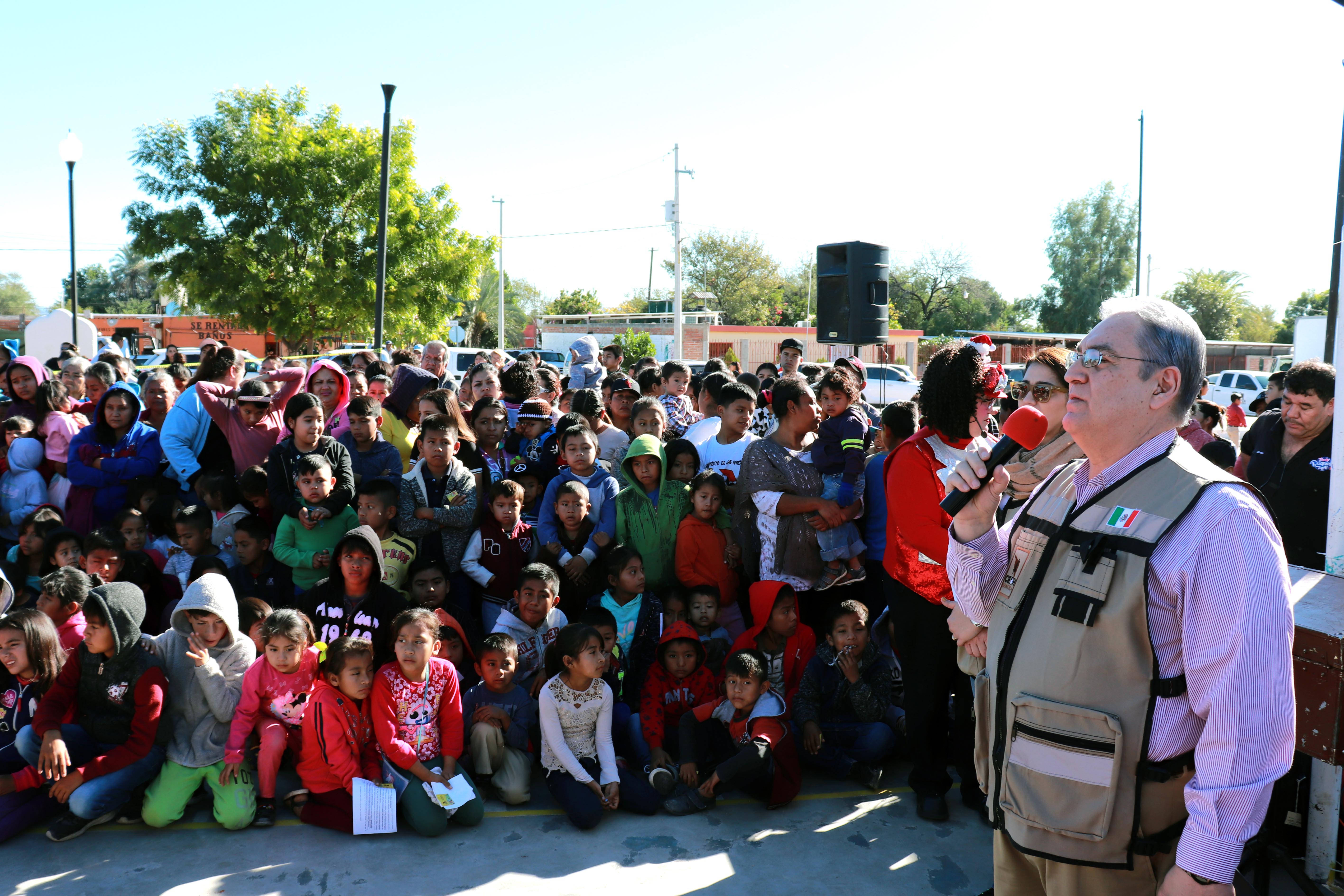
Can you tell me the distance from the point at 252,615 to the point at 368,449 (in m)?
1.35

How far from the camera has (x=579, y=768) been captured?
418cm

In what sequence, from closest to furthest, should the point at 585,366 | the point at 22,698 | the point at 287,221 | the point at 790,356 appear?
the point at 22,698, the point at 585,366, the point at 790,356, the point at 287,221

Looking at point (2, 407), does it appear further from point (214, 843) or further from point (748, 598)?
point (748, 598)

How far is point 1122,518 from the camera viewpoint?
1.75 m

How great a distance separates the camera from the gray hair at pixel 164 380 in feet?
21.6

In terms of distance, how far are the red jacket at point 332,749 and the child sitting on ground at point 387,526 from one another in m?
0.98

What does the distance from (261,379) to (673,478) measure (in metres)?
3.14

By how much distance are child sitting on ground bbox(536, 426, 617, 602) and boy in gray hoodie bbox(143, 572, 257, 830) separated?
1623mm

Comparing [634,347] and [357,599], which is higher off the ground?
[634,347]

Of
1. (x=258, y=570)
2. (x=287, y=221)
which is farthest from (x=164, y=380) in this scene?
(x=287, y=221)

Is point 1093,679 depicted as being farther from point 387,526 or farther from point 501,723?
point 387,526

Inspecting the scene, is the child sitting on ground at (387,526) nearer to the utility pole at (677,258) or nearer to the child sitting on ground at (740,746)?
the child sitting on ground at (740,746)

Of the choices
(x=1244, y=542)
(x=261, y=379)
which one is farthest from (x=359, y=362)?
(x=1244, y=542)

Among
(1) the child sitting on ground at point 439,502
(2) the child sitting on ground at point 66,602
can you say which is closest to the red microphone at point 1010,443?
(1) the child sitting on ground at point 439,502
